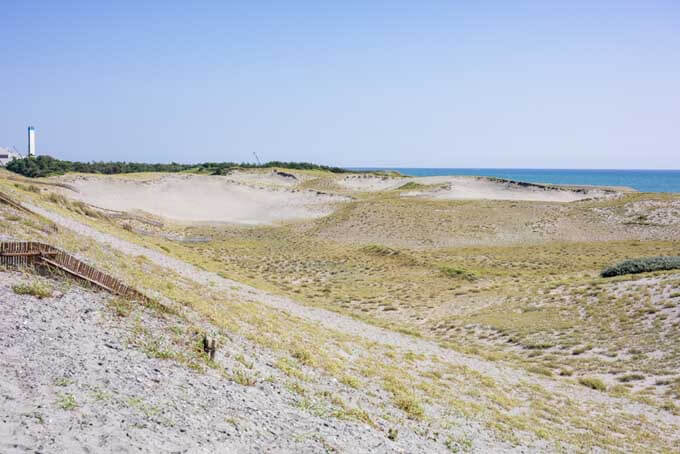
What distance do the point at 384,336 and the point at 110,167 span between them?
72.4 m

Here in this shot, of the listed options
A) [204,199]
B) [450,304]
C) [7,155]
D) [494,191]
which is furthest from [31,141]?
[450,304]

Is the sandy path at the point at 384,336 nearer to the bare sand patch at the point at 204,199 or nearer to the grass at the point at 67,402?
the grass at the point at 67,402

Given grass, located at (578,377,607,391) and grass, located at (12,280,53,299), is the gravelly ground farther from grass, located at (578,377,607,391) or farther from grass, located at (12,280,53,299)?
grass, located at (578,377,607,391)

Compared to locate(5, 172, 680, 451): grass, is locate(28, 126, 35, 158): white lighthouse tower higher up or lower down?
higher up

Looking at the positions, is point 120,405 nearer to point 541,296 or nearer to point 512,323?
→ point 512,323

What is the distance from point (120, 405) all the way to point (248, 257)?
2718 cm

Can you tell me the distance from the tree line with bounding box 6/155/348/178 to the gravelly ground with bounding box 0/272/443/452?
62.4 meters

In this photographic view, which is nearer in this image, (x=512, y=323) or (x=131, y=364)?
(x=131, y=364)

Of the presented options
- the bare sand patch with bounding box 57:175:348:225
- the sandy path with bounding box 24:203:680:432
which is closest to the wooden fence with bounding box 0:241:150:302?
the sandy path with bounding box 24:203:680:432

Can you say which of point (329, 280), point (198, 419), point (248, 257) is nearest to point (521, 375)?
point (198, 419)

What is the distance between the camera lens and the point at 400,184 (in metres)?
74.1

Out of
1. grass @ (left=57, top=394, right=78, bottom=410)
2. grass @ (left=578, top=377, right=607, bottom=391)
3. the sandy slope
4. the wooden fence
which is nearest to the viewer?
grass @ (left=57, top=394, right=78, bottom=410)

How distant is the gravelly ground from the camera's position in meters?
5.03

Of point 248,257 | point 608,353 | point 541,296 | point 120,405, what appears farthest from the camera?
point 248,257
